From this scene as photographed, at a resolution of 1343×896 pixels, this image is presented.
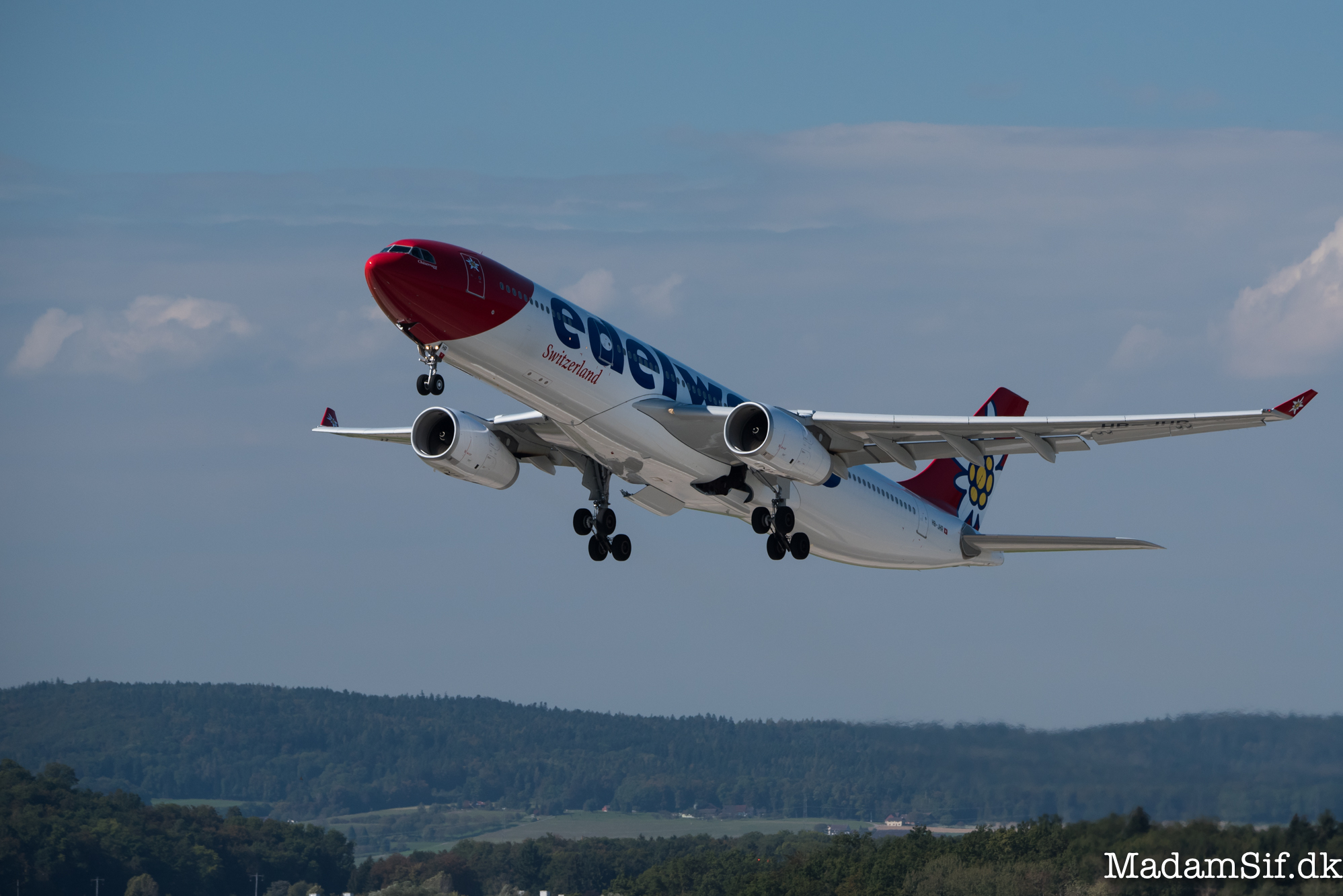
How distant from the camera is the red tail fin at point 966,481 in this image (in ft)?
136

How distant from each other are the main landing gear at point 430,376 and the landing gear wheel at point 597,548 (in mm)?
8573

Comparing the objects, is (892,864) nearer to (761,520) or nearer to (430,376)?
(761,520)

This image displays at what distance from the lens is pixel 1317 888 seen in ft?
117

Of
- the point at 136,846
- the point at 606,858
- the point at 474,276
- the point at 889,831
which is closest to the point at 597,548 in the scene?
the point at 474,276

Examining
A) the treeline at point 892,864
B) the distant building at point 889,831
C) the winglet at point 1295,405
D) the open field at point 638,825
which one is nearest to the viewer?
the winglet at point 1295,405

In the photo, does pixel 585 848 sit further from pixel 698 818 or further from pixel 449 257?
pixel 449 257

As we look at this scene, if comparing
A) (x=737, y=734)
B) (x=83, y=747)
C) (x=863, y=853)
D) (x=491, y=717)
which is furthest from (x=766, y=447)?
(x=83, y=747)

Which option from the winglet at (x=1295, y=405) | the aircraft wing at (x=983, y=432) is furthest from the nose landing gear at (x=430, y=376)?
the winglet at (x=1295, y=405)

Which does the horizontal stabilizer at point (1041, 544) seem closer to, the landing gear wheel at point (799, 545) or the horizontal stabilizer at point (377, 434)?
the landing gear wheel at point (799, 545)

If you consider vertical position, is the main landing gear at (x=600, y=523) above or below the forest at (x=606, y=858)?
above

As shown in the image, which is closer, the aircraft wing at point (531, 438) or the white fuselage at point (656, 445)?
the white fuselage at point (656, 445)

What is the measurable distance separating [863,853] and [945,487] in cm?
2228

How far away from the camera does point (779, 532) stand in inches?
1342

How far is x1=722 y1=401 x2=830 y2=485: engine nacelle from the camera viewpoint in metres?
30.7
